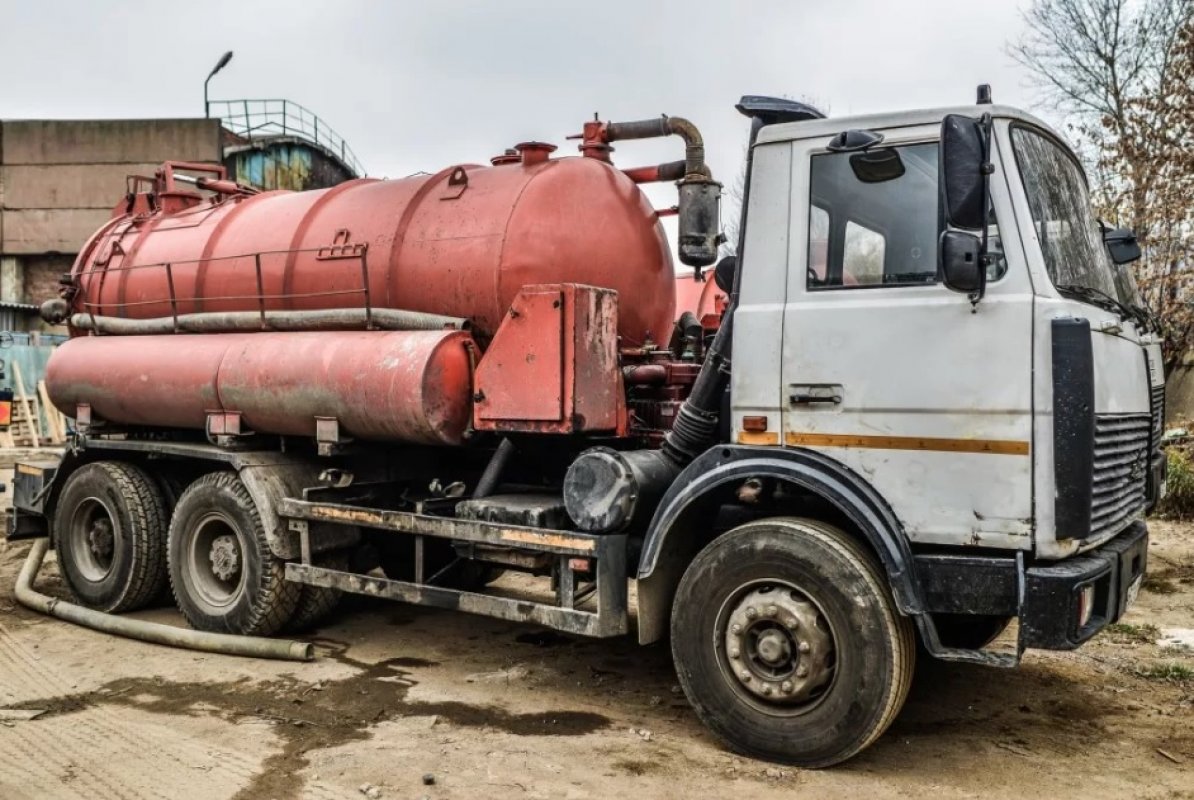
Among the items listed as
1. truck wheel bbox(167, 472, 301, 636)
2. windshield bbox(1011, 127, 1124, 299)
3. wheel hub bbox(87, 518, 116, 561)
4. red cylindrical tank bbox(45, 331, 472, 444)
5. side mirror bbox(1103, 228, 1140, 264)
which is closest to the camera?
windshield bbox(1011, 127, 1124, 299)

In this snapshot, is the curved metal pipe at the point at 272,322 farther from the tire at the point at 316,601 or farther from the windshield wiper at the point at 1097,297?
the windshield wiper at the point at 1097,297

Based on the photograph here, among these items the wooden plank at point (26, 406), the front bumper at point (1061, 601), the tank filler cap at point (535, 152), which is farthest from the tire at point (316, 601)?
the wooden plank at point (26, 406)

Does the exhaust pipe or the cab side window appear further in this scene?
the exhaust pipe

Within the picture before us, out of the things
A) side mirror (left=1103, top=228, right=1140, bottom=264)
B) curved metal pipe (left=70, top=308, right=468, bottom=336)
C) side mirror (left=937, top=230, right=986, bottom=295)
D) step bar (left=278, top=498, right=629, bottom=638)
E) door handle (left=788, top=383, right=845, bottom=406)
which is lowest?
step bar (left=278, top=498, right=629, bottom=638)

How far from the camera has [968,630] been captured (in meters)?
5.57

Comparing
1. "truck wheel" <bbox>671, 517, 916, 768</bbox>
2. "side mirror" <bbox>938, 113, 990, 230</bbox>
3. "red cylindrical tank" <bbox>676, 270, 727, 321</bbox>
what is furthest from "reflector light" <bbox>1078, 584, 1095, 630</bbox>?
"red cylindrical tank" <bbox>676, 270, 727, 321</bbox>

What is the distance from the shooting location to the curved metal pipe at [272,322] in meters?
6.19

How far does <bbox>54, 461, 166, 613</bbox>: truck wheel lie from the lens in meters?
7.64

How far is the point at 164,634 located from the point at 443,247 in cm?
313

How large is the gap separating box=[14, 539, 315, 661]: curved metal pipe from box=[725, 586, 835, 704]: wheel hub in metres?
2.98

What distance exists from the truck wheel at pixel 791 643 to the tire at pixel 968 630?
1.05 metres

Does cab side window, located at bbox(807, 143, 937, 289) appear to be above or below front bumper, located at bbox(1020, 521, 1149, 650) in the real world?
above

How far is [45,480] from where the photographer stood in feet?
27.6

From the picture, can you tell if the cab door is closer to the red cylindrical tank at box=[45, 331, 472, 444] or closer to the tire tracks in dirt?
the red cylindrical tank at box=[45, 331, 472, 444]
